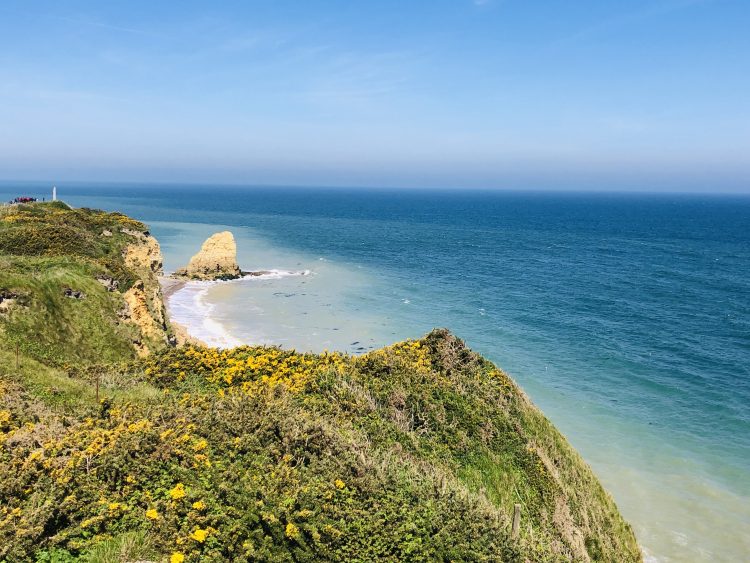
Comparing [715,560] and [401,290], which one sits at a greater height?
[401,290]

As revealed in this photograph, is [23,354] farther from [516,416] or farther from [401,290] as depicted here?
[401,290]

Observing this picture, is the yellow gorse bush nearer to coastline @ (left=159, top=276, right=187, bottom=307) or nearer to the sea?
the sea

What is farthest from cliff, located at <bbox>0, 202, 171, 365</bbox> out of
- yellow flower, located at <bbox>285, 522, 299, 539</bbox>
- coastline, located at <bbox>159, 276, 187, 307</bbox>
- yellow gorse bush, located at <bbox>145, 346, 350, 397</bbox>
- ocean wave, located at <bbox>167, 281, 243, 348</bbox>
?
coastline, located at <bbox>159, 276, 187, 307</bbox>

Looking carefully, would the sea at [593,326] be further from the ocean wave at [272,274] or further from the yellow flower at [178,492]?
the yellow flower at [178,492]

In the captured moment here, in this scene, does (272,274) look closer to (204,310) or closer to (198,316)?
(204,310)

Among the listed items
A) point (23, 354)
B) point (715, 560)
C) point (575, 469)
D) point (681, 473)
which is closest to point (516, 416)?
point (575, 469)

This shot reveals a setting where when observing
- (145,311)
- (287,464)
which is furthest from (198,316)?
(287,464)
